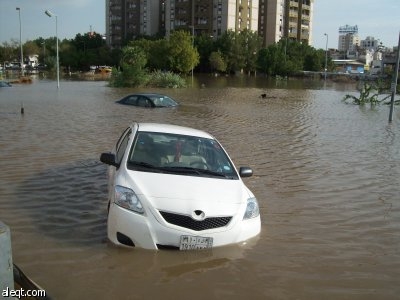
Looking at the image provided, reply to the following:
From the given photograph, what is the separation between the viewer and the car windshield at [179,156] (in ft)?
20.6

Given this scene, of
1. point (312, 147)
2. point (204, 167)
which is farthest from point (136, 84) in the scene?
point (204, 167)

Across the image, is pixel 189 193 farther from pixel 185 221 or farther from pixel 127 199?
pixel 127 199

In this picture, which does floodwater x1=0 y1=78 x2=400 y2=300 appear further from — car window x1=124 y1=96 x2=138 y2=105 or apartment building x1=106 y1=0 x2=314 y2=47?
apartment building x1=106 y1=0 x2=314 y2=47

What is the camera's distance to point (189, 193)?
553 cm

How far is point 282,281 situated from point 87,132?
12228 millimetres

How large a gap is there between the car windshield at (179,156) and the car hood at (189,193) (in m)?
0.26

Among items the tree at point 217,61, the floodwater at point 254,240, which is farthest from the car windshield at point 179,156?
the tree at point 217,61

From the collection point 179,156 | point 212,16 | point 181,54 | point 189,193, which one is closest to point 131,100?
point 179,156

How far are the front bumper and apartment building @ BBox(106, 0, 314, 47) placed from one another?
105110 millimetres

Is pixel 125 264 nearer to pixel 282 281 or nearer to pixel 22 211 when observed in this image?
pixel 282 281

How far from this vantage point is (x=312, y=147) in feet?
48.3

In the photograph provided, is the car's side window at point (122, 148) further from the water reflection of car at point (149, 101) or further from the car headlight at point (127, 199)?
the water reflection of car at point (149, 101)

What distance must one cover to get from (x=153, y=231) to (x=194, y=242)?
48 cm

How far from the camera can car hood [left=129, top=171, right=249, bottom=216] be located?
5336mm
